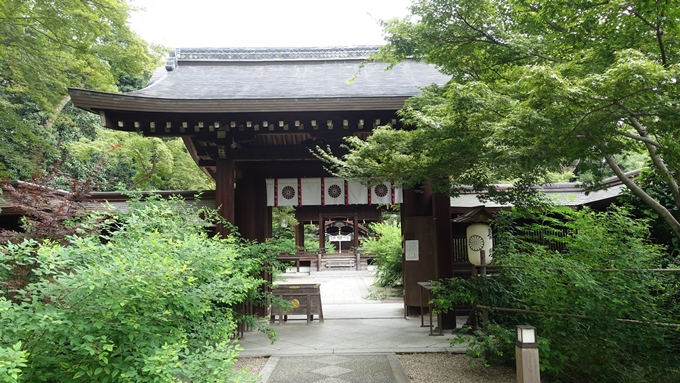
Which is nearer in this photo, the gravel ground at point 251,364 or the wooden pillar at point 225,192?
the gravel ground at point 251,364

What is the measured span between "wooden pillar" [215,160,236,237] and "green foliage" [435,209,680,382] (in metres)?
3.88

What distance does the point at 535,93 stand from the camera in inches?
135

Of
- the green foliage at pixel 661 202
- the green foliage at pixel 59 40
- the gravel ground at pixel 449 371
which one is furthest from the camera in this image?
the green foliage at pixel 59 40

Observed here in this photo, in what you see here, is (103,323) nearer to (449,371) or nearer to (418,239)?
(449,371)

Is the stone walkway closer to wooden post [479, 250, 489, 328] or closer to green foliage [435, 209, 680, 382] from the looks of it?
wooden post [479, 250, 489, 328]

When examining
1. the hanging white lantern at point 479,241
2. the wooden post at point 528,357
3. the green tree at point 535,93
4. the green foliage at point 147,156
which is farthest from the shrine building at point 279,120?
the green foliage at point 147,156

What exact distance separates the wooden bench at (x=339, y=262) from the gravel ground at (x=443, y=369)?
18781mm

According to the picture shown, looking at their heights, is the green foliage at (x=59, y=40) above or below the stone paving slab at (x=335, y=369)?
above

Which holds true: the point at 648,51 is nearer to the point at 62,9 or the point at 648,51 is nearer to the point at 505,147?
the point at 505,147

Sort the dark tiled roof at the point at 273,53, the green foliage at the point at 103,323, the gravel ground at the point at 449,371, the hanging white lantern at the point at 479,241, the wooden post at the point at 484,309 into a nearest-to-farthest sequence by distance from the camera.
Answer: the green foliage at the point at 103,323
the gravel ground at the point at 449,371
the wooden post at the point at 484,309
the hanging white lantern at the point at 479,241
the dark tiled roof at the point at 273,53

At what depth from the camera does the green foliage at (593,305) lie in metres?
3.98

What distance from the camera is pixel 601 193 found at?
28.8 ft

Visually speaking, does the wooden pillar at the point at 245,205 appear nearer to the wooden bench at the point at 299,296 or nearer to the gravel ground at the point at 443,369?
the wooden bench at the point at 299,296

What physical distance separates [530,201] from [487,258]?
1151mm
